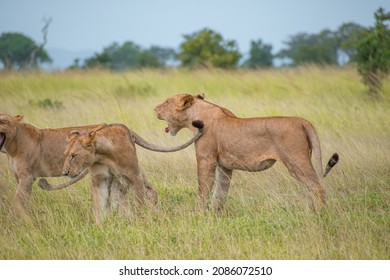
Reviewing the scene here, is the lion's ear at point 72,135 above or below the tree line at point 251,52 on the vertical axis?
above

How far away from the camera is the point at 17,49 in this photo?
21.3m

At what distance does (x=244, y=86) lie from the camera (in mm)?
15117

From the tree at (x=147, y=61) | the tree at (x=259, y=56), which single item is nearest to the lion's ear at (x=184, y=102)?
the tree at (x=147, y=61)

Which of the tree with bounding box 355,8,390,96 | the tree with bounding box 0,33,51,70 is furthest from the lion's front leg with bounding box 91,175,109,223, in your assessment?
the tree with bounding box 0,33,51,70

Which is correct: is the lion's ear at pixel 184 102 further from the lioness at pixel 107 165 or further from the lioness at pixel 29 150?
the lioness at pixel 107 165

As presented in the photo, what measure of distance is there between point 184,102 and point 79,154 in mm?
1356

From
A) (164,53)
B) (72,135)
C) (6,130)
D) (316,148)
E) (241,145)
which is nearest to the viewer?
(72,135)

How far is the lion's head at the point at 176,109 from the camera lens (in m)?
7.02

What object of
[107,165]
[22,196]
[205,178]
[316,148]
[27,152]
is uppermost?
[316,148]

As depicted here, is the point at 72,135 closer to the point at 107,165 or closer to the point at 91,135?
the point at 91,135

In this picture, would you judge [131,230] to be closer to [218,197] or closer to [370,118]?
[218,197]

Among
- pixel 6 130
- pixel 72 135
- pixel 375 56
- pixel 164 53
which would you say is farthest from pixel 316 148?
pixel 164 53

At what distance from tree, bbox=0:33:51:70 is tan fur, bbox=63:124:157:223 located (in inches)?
558
